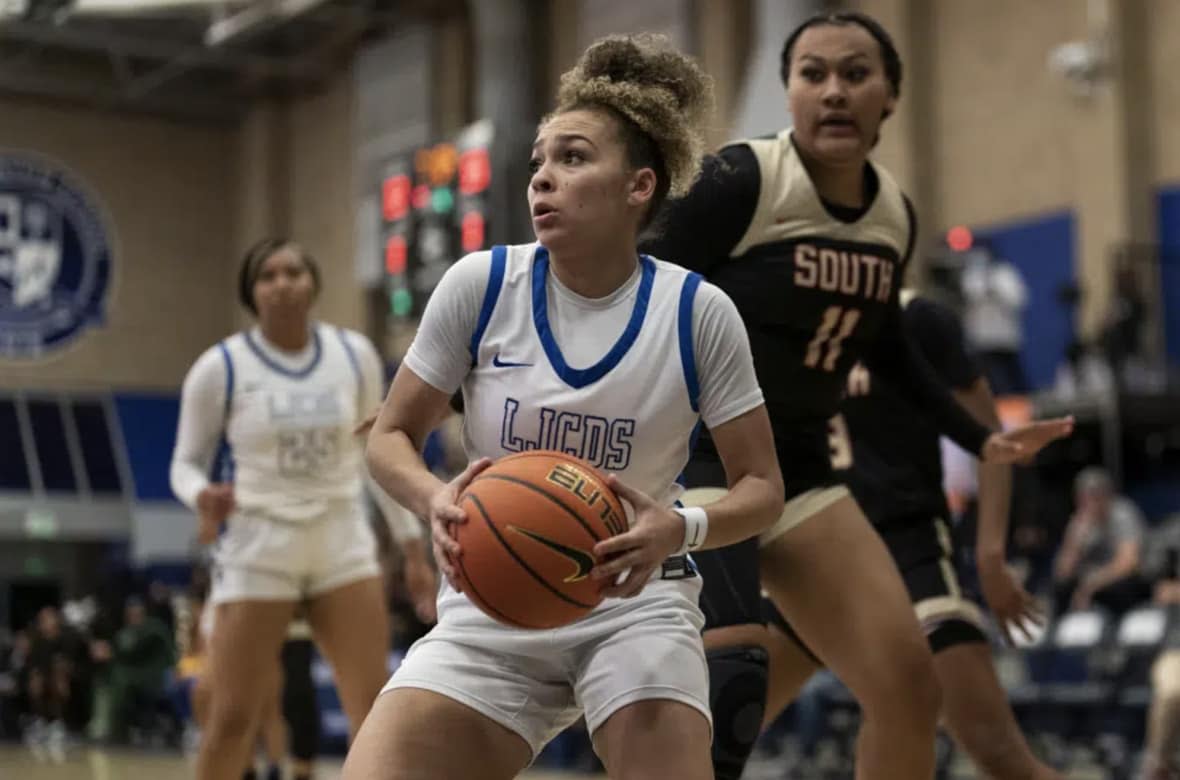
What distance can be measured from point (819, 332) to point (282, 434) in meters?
2.24

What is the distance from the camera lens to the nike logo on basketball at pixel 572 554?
2508mm

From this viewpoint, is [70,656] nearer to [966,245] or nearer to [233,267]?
[233,267]

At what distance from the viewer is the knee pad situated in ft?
11.1

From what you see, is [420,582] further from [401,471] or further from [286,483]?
[401,471]

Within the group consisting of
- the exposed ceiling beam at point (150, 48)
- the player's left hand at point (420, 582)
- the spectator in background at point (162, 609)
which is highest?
the exposed ceiling beam at point (150, 48)

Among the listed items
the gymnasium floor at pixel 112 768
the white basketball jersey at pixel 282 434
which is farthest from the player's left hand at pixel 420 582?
the gymnasium floor at pixel 112 768

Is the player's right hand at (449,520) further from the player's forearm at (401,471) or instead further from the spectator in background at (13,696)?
the spectator in background at (13,696)

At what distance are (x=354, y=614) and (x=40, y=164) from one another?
21.9 meters

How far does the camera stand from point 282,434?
553 cm

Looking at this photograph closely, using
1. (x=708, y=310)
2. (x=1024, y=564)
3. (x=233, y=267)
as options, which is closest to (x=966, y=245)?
(x=1024, y=564)

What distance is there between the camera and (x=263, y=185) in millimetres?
26062

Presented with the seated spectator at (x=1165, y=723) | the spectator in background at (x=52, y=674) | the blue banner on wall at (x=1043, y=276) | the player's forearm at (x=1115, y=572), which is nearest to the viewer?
the seated spectator at (x=1165, y=723)

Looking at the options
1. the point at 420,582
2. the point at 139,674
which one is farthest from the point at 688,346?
the point at 139,674

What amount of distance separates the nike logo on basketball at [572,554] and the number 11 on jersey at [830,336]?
1490 millimetres
